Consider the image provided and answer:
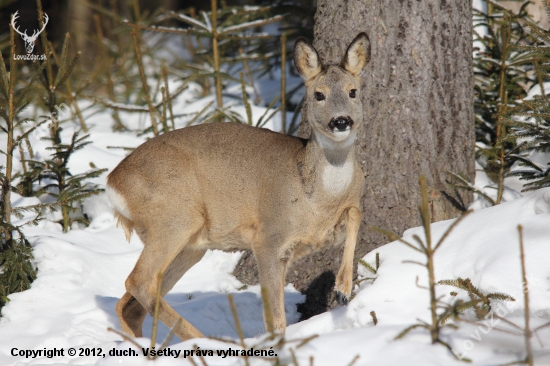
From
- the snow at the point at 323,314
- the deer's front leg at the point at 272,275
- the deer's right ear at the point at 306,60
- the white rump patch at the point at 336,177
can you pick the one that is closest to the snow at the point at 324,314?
the snow at the point at 323,314

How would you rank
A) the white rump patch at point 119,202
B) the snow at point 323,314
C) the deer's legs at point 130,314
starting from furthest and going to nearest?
1. the deer's legs at point 130,314
2. the white rump patch at point 119,202
3. the snow at point 323,314

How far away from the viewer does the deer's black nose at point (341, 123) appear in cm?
394

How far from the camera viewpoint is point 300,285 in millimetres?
5383

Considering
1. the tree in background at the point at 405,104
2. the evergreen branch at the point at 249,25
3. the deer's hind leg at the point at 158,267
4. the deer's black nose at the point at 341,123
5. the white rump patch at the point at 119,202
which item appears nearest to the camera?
the deer's black nose at the point at 341,123

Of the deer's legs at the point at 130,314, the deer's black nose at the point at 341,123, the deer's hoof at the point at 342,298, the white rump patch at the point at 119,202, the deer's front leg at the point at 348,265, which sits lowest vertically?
the deer's legs at the point at 130,314

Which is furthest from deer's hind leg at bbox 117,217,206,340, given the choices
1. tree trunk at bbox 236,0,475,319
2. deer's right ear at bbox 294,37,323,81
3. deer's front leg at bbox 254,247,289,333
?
tree trunk at bbox 236,0,475,319

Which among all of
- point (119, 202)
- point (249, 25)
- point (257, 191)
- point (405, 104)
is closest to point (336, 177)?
point (257, 191)

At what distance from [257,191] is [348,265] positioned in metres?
0.82

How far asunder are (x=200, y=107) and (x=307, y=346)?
665cm

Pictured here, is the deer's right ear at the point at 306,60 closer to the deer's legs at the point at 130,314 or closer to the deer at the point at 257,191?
the deer at the point at 257,191

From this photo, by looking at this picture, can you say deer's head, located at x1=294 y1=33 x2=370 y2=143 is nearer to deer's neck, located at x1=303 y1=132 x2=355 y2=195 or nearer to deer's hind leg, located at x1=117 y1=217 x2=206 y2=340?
deer's neck, located at x1=303 y1=132 x2=355 y2=195

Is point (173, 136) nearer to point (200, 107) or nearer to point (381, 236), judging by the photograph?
point (381, 236)

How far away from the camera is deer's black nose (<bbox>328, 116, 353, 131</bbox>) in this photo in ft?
12.9

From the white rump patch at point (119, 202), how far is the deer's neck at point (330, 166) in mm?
1275
